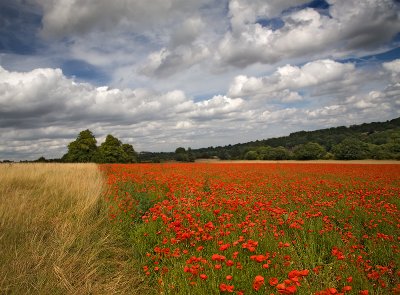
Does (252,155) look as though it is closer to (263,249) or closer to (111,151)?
(111,151)

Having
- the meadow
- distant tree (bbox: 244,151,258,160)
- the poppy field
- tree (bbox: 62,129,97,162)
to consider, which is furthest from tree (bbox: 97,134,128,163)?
the meadow

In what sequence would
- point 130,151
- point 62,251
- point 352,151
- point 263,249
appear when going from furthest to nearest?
1. point 130,151
2. point 352,151
3. point 263,249
4. point 62,251

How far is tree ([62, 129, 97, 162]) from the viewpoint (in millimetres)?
51938

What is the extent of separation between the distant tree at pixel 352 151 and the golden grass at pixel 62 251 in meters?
51.3

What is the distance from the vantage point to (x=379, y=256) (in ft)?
16.1

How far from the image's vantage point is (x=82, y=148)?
52.4 metres

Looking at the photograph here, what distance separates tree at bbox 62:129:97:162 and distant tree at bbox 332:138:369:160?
44.0 m

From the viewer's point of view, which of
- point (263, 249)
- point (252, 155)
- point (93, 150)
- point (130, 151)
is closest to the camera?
point (263, 249)

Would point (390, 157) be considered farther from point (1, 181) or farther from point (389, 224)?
point (1, 181)

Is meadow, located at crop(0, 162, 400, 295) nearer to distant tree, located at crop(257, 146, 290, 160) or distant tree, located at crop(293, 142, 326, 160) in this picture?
distant tree, located at crop(293, 142, 326, 160)

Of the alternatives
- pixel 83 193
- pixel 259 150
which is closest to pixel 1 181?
pixel 83 193

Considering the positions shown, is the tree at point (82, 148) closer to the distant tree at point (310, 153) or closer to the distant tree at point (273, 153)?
the distant tree at point (273, 153)

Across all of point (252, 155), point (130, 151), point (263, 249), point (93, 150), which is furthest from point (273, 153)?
point (263, 249)

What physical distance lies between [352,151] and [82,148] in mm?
47364
